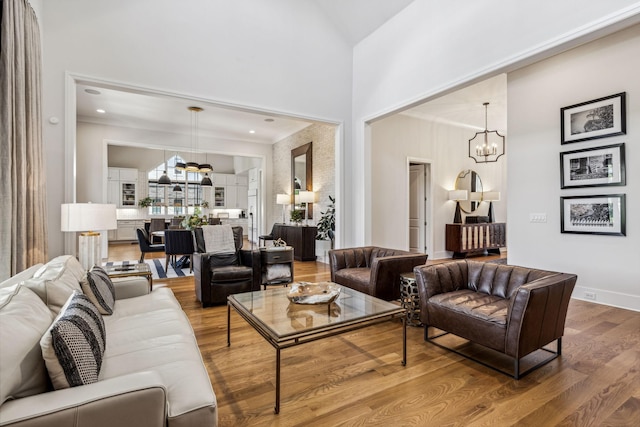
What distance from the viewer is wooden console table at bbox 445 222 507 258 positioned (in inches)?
291

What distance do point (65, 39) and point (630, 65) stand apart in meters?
6.28

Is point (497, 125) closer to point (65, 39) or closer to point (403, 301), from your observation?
point (403, 301)

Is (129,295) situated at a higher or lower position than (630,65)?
lower

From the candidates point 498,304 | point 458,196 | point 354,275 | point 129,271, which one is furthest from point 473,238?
point 129,271

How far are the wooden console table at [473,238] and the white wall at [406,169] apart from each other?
0.71 feet

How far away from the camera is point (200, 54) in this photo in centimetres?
425

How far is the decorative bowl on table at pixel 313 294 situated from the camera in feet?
8.14

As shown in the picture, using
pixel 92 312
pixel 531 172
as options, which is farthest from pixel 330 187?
pixel 92 312

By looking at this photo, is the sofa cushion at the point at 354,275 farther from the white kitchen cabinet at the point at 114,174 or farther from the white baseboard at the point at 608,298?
the white kitchen cabinet at the point at 114,174

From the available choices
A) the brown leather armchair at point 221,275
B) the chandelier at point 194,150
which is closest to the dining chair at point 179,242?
the brown leather armchair at point 221,275

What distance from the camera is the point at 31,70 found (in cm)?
258

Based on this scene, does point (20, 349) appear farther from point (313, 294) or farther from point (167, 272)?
point (167, 272)

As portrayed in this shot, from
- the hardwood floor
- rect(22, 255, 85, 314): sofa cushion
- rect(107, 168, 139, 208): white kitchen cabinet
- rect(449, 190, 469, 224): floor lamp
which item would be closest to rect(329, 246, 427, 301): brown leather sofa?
the hardwood floor

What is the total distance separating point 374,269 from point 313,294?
1.09 m
